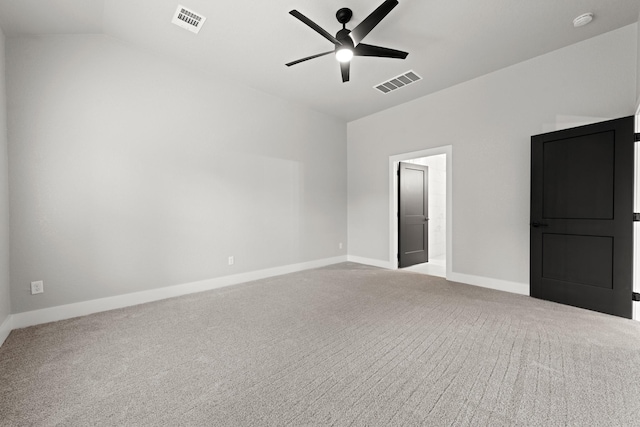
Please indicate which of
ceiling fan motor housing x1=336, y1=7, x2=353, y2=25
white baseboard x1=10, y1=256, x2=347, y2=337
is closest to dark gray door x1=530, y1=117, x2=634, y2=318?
ceiling fan motor housing x1=336, y1=7, x2=353, y2=25

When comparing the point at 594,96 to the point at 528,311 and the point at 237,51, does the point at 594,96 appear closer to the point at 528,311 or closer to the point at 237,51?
the point at 528,311

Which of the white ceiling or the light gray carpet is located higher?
the white ceiling

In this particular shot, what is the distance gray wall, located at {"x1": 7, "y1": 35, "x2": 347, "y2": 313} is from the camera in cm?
288

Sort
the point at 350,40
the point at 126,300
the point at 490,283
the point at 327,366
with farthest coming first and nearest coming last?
the point at 490,283
the point at 126,300
the point at 350,40
the point at 327,366

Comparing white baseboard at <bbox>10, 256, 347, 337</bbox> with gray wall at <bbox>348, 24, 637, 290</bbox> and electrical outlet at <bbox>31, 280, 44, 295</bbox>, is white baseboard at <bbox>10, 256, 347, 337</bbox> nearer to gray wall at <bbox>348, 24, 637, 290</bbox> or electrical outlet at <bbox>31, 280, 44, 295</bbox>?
electrical outlet at <bbox>31, 280, 44, 295</bbox>

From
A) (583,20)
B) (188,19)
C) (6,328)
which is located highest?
(188,19)

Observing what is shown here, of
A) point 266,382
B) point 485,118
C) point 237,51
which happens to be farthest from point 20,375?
point 485,118

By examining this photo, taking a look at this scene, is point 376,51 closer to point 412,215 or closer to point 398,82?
point 398,82

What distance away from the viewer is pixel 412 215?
582 cm

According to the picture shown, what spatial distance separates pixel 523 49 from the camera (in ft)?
11.3

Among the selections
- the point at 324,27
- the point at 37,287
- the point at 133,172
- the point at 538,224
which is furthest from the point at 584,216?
the point at 37,287

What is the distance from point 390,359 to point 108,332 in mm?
2616

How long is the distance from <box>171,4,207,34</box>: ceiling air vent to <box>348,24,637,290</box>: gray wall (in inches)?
141

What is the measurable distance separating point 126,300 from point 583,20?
19.5ft
